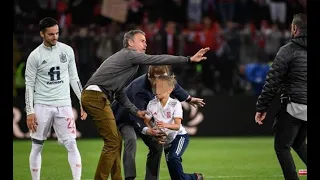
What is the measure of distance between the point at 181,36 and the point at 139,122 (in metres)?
10.1

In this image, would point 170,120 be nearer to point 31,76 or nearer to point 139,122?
point 139,122

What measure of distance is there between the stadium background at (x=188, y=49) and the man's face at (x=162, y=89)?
8.08 m

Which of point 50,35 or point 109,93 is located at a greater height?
point 50,35

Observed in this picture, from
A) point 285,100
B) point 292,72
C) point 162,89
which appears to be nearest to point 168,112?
point 162,89

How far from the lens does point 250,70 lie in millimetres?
21094

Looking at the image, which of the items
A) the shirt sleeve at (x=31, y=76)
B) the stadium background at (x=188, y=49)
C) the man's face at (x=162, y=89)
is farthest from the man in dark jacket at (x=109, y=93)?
the stadium background at (x=188, y=49)

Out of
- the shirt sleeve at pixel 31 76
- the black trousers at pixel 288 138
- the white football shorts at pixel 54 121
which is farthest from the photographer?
the white football shorts at pixel 54 121

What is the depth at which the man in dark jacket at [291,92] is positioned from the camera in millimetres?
10016

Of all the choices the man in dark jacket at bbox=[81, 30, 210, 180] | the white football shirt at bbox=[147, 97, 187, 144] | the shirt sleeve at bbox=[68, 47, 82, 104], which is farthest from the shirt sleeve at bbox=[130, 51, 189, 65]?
the shirt sleeve at bbox=[68, 47, 82, 104]

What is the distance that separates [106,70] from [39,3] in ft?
41.6

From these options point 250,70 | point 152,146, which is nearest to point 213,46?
point 250,70

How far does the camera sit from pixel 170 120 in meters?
10.3

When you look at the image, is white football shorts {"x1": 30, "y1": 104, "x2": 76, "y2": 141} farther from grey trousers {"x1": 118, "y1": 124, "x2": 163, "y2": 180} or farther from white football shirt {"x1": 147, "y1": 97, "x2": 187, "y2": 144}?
white football shirt {"x1": 147, "y1": 97, "x2": 187, "y2": 144}

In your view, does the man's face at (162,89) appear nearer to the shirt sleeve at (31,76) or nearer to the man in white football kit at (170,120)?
the man in white football kit at (170,120)
